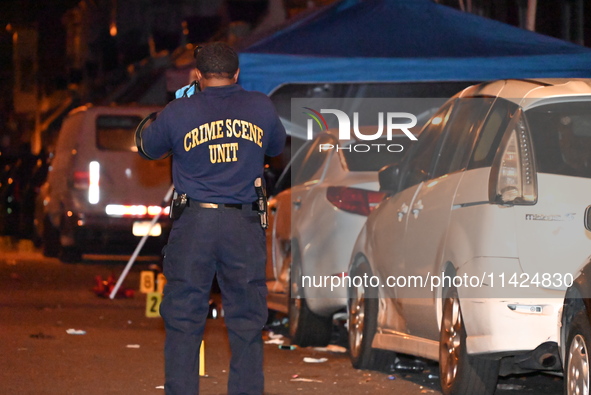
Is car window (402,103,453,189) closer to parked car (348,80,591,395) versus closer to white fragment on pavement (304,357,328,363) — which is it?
parked car (348,80,591,395)

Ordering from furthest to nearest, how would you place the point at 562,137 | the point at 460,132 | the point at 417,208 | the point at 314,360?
A: the point at 314,360 < the point at 417,208 < the point at 460,132 < the point at 562,137

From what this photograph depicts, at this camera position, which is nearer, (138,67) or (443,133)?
(443,133)

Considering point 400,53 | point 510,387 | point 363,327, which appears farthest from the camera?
point 400,53

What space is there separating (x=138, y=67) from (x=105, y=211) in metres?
21.0

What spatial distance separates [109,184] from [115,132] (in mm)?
797

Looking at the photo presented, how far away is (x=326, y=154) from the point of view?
10.2m

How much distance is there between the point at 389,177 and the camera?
27.8ft

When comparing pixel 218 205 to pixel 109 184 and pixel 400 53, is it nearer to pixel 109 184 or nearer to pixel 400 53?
pixel 400 53

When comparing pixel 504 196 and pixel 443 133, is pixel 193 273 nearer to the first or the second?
pixel 504 196

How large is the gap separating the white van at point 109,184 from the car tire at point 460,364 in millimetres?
11005

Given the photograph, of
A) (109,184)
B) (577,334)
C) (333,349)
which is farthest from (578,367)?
(109,184)

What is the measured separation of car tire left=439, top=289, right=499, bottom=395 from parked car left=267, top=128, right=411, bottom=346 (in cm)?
230

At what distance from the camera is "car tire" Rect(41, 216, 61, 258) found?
20500 mm

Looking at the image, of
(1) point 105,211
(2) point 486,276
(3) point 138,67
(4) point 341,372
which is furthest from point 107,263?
(3) point 138,67
